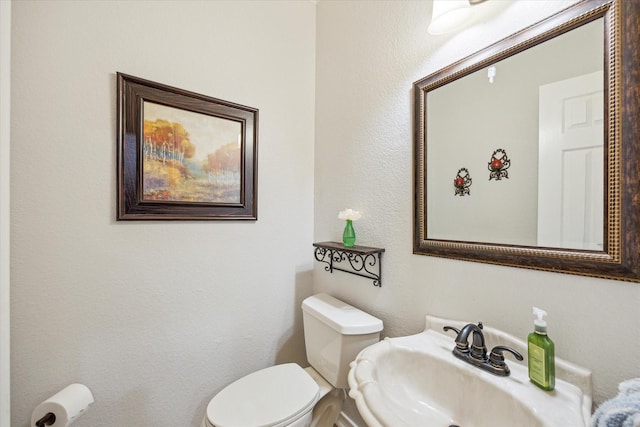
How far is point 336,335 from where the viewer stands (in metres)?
1.13

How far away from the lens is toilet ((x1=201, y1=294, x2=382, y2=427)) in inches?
37.2

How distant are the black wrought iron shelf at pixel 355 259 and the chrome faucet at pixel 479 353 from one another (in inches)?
16.9

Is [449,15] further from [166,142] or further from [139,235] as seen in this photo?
[139,235]

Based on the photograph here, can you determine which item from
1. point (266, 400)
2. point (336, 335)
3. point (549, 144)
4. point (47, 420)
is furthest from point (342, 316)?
point (47, 420)

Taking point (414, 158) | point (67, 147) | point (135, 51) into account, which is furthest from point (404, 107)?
point (67, 147)

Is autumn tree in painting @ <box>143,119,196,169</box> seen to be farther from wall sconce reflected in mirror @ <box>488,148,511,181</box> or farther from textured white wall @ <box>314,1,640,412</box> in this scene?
wall sconce reflected in mirror @ <box>488,148,511,181</box>

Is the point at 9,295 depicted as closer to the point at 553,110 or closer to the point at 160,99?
the point at 160,99

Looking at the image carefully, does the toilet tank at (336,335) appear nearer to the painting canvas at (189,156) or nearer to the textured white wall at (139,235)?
the textured white wall at (139,235)

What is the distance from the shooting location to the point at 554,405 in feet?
1.96

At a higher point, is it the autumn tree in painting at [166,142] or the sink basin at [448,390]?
the autumn tree in painting at [166,142]

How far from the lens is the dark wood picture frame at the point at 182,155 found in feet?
3.50

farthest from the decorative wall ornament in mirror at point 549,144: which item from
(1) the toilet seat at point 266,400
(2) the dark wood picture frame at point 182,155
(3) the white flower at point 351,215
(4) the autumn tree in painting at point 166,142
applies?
(4) the autumn tree in painting at point 166,142

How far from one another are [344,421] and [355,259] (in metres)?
0.84

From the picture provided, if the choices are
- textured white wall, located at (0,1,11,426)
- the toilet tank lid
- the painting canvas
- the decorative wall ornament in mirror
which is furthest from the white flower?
textured white wall, located at (0,1,11,426)
